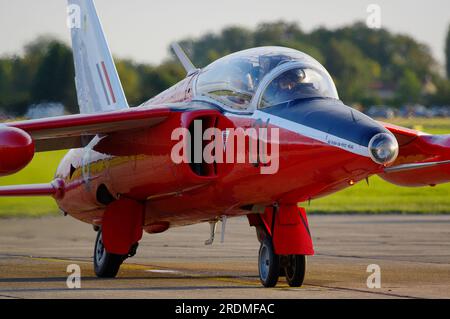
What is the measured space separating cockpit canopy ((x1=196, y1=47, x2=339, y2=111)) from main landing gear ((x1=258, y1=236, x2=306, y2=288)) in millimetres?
1778

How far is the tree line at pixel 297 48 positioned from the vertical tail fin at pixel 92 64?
14.9 ft

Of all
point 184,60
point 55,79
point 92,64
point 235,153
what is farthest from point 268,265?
point 55,79

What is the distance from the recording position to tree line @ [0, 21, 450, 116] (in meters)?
23.8

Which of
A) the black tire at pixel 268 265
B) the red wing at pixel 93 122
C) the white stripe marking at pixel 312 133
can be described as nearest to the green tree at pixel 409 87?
the red wing at pixel 93 122

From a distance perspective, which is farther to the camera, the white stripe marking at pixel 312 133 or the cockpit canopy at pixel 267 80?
the cockpit canopy at pixel 267 80

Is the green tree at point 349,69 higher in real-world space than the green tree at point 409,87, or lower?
lower

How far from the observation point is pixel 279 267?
43.1 ft

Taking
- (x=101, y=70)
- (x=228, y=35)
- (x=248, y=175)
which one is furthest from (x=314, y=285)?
(x=228, y=35)

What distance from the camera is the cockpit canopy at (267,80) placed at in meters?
12.5

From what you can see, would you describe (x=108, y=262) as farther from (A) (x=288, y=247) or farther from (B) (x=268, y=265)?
(A) (x=288, y=247)

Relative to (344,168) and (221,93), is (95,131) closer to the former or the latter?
(221,93)

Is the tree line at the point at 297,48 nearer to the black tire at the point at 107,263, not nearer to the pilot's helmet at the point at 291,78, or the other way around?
the black tire at the point at 107,263

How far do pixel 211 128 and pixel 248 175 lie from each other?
74 centimetres

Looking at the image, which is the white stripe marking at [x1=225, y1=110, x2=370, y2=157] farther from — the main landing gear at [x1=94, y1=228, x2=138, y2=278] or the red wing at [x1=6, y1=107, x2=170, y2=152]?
the main landing gear at [x1=94, y1=228, x2=138, y2=278]
